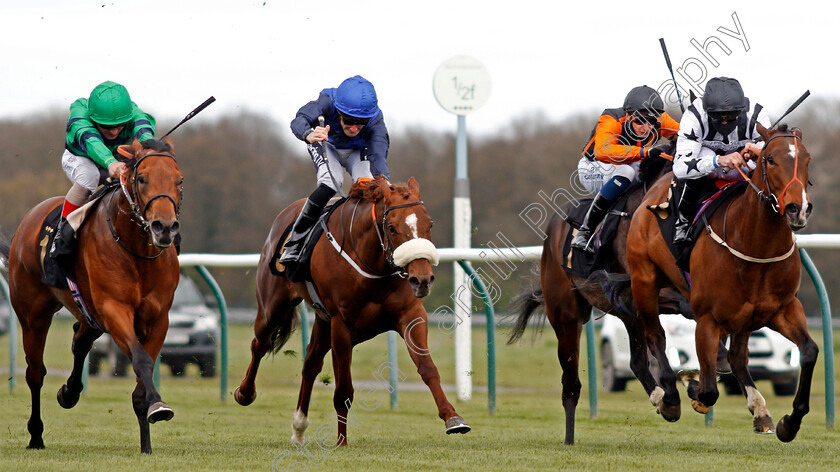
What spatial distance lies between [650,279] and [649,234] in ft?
0.91

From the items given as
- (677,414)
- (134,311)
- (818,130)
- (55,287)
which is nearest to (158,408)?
(134,311)

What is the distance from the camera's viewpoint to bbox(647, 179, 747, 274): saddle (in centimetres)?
633

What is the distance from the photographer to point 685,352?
1059 centimetres

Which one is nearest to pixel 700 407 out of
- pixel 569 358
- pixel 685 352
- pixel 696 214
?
pixel 696 214

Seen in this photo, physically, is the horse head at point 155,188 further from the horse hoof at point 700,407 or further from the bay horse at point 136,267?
the horse hoof at point 700,407

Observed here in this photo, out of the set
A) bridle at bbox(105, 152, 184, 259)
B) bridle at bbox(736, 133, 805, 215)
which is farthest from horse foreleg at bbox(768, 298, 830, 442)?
bridle at bbox(105, 152, 184, 259)

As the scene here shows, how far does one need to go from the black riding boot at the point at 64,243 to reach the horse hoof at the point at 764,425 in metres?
4.14

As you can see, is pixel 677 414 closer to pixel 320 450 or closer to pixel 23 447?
pixel 320 450

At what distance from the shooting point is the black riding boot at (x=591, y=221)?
7.46 metres

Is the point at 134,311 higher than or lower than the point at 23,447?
higher

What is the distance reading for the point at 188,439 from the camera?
734 centimetres

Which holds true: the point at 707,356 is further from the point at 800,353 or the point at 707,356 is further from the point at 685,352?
the point at 685,352

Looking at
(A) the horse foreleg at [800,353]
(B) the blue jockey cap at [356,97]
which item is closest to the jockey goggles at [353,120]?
(B) the blue jockey cap at [356,97]

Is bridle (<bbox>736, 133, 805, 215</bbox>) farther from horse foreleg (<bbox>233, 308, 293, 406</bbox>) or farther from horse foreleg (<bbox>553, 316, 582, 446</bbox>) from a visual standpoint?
horse foreleg (<bbox>233, 308, 293, 406</bbox>)
